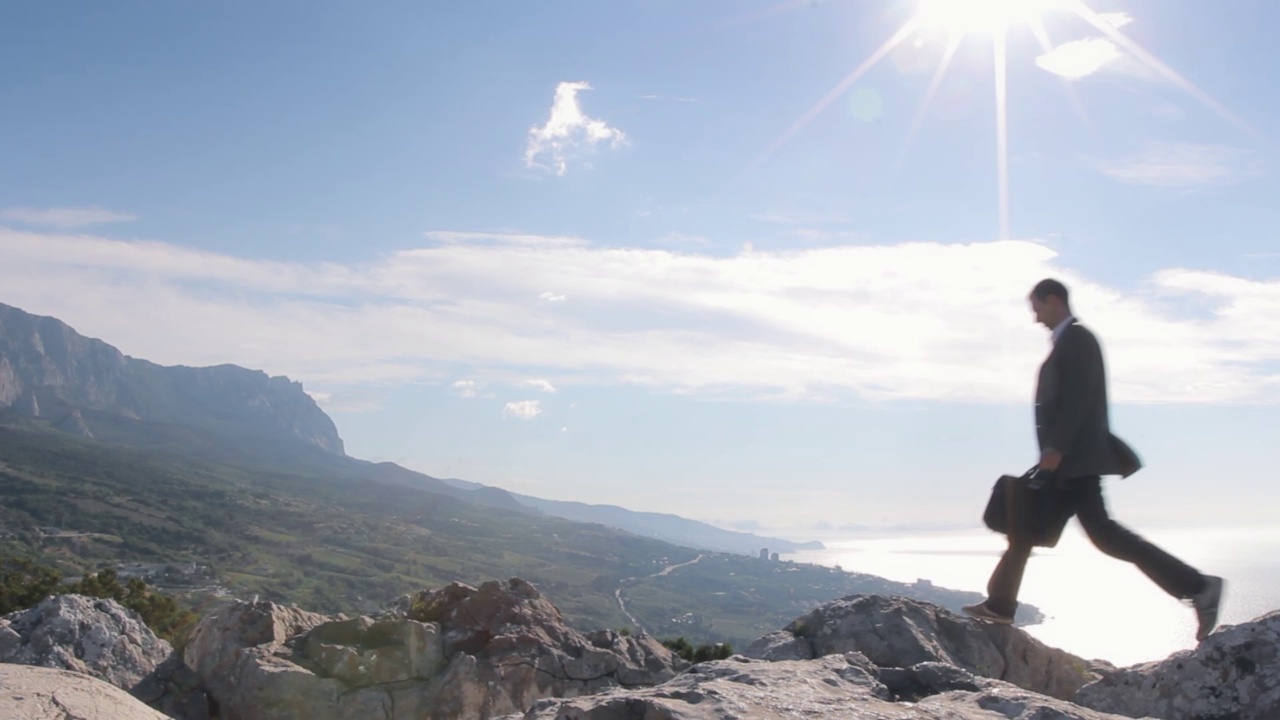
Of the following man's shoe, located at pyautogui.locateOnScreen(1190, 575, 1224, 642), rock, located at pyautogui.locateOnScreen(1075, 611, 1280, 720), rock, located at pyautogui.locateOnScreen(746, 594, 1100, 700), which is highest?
man's shoe, located at pyautogui.locateOnScreen(1190, 575, 1224, 642)

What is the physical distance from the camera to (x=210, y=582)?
109938mm

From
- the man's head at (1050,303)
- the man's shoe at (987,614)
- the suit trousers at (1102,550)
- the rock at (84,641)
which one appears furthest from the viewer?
the rock at (84,641)

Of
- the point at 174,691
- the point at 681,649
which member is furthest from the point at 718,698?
the point at 681,649

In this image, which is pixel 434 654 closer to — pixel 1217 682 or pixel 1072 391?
pixel 1072 391

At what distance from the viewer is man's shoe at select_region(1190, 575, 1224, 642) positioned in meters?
6.25

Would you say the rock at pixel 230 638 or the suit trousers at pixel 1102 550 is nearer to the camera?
the suit trousers at pixel 1102 550

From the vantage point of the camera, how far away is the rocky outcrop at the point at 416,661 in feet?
30.3

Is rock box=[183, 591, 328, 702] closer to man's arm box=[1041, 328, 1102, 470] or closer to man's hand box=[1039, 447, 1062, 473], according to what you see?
man's hand box=[1039, 447, 1062, 473]

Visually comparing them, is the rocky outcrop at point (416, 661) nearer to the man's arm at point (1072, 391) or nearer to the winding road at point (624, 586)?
the man's arm at point (1072, 391)

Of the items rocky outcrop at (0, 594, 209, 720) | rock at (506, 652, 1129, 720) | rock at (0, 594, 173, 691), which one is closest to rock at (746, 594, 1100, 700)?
rock at (506, 652, 1129, 720)

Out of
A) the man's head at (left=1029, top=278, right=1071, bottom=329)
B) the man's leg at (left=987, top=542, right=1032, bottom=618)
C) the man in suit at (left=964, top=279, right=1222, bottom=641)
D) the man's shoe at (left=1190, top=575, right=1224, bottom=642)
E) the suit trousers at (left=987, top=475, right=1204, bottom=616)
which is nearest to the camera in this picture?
the man's shoe at (left=1190, top=575, right=1224, bottom=642)

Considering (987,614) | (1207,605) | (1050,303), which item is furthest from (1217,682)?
(1050,303)

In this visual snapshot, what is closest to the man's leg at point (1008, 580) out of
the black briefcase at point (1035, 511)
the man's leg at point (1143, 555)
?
the black briefcase at point (1035, 511)

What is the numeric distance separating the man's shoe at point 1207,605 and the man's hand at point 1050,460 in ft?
4.09
